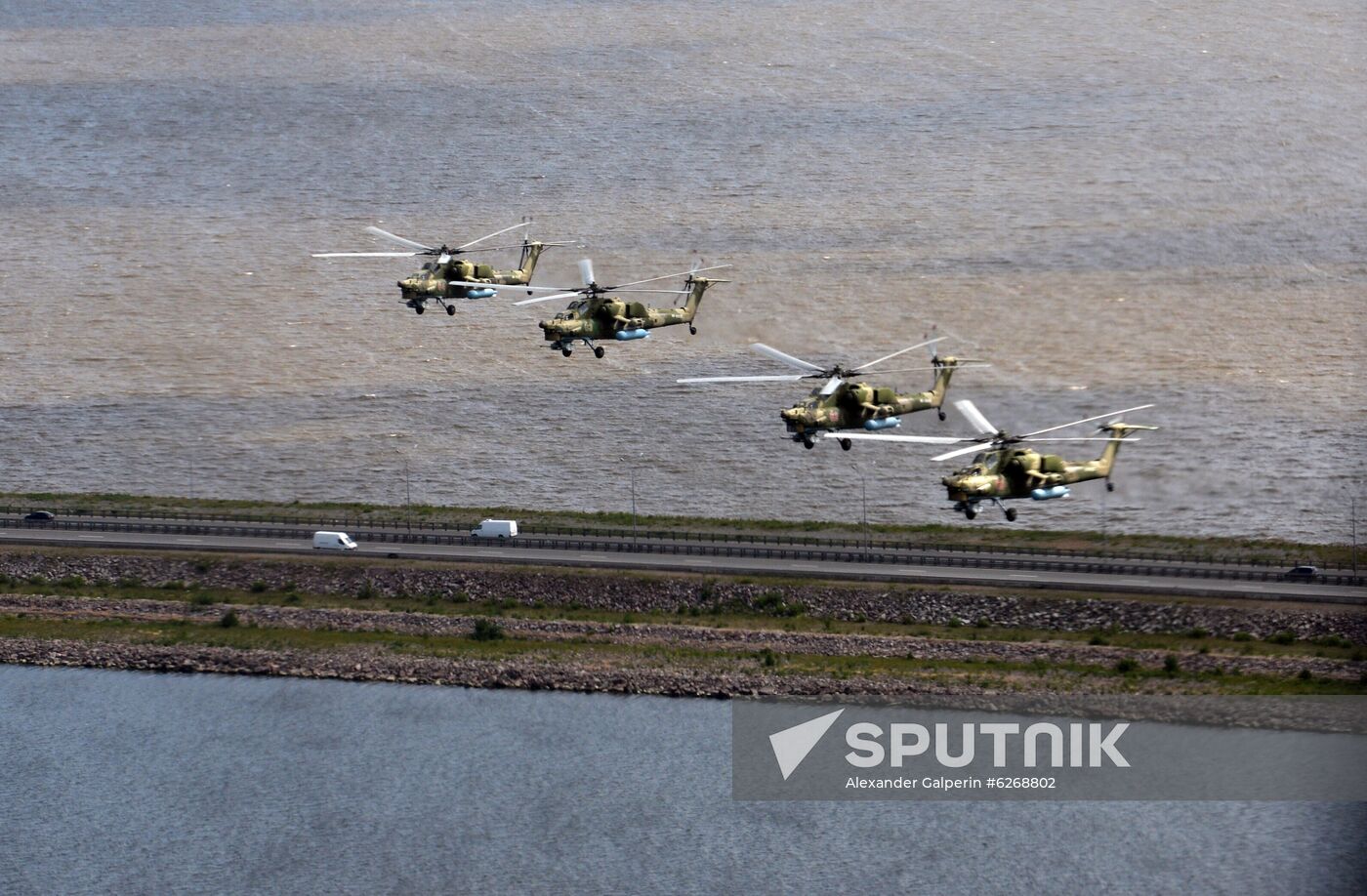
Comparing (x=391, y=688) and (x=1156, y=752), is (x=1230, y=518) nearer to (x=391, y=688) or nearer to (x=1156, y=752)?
(x=1156, y=752)

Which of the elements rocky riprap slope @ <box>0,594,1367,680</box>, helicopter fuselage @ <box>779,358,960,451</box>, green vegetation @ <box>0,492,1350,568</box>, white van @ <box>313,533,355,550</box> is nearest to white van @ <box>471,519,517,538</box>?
green vegetation @ <box>0,492,1350,568</box>

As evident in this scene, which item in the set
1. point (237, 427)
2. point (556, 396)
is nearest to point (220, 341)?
point (237, 427)

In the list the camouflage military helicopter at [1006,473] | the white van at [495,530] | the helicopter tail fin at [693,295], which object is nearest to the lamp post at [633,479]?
the white van at [495,530]

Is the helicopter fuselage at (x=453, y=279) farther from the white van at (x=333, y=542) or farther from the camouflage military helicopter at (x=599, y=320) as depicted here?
the white van at (x=333, y=542)

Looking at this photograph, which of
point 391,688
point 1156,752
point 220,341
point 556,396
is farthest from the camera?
point 220,341

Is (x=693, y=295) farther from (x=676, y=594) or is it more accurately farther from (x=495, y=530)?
(x=495, y=530)

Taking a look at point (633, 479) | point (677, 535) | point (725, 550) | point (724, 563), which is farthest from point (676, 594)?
point (633, 479)
